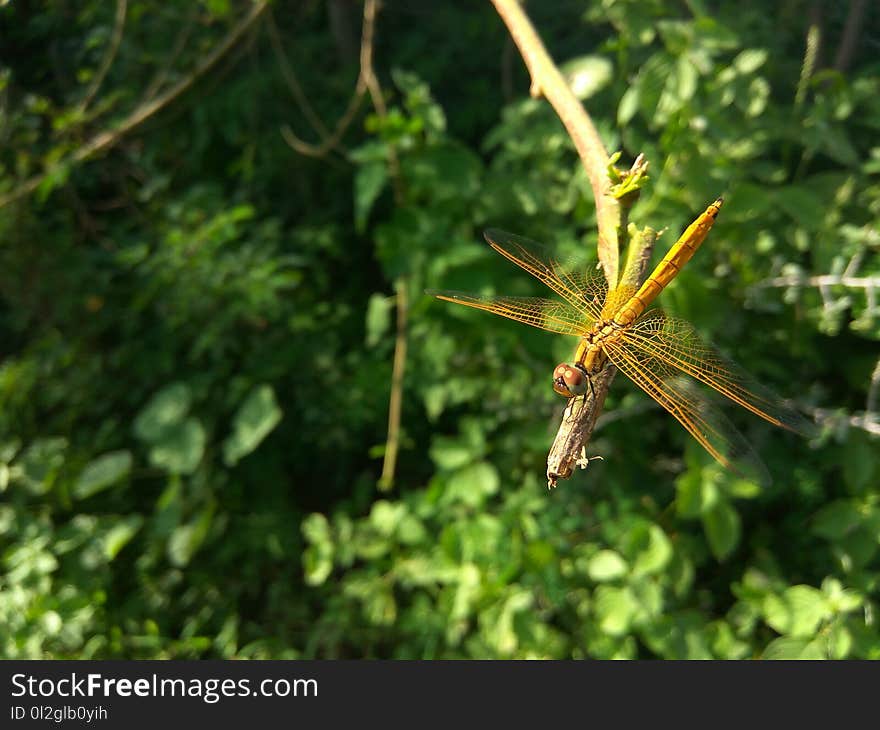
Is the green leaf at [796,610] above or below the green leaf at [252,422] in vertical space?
below

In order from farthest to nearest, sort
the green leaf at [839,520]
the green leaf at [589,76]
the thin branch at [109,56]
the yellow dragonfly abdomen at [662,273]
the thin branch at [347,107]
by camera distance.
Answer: the thin branch at [109,56]
the thin branch at [347,107]
the green leaf at [589,76]
the green leaf at [839,520]
the yellow dragonfly abdomen at [662,273]

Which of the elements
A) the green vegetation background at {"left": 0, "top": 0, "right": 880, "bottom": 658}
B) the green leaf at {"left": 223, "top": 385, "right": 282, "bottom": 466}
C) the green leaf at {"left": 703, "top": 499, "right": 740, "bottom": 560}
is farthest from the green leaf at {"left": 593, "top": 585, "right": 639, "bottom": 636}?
the green leaf at {"left": 223, "top": 385, "right": 282, "bottom": 466}

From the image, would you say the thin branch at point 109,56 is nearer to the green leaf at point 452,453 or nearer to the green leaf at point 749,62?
the green leaf at point 452,453

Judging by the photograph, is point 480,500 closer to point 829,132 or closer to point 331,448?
point 331,448

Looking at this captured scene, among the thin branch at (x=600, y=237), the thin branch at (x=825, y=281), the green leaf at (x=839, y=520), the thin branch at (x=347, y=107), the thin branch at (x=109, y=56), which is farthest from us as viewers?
the thin branch at (x=109, y=56)

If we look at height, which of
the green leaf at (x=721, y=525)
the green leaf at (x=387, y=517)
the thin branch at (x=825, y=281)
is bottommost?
the green leaf at (x=387, y=517)

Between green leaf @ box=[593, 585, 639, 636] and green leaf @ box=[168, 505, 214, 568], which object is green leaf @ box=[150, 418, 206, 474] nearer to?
green leaf @ box=[168, 505, 214, 568]

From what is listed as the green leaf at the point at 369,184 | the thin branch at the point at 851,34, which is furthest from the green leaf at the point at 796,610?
the thin branch at the point at 851,34

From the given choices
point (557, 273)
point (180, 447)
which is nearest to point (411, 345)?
point (180, 447)
